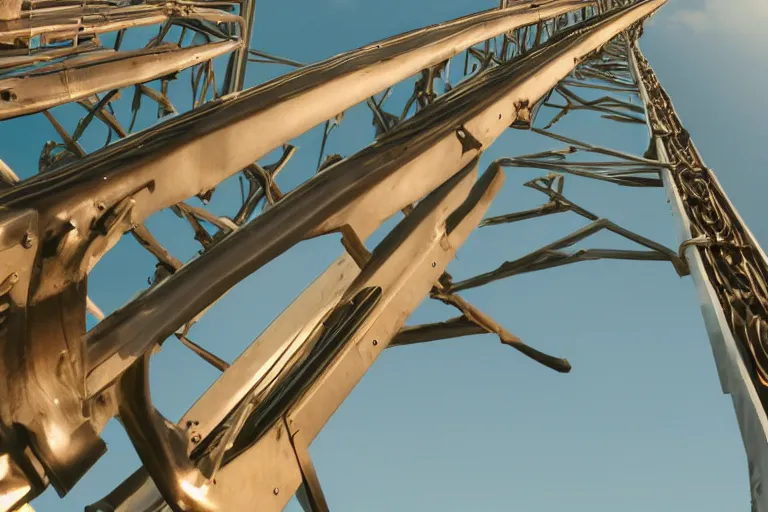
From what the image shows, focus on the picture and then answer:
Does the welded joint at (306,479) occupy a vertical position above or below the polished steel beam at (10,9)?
A: below

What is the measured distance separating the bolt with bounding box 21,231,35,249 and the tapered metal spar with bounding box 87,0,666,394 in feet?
0.56

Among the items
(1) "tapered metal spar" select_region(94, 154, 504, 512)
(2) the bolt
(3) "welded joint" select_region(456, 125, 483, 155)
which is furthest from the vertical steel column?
(2) the bolt

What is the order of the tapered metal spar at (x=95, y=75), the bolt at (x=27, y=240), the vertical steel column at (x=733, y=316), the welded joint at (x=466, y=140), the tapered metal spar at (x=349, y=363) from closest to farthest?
the bolt at (x=27, y=240)
the tapered metal spar at (x=349, y=363)
the vertical steel column at (x=733, y=316)
the welded joint at (x=466, y=140)
the tapered metal spar at (x=95, y=75)

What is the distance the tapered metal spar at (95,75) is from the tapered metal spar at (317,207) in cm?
154

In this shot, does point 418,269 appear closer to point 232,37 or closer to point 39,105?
point 39,105

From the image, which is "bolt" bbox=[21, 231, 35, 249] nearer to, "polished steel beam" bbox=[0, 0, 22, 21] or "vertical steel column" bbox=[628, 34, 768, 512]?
"vertical steel column" bbox=[628, 34, 768, 512]

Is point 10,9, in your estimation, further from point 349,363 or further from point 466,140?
point 349,363

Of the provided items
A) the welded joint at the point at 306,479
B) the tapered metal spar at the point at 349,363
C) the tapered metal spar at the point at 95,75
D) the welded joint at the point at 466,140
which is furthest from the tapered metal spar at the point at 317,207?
the tapered metal spar at the point at 95,75

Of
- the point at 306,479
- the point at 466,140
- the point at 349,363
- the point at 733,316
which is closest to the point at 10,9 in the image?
the point at 466,140

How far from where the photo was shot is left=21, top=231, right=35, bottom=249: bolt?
92cm

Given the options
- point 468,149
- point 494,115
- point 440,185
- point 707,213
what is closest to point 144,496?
point 440,185

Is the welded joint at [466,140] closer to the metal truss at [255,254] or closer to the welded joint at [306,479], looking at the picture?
the metal truss at [255,254]

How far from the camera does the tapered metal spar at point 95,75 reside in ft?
9.23

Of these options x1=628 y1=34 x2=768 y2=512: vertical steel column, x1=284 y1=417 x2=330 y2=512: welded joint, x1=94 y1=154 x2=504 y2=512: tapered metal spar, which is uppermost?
x1=94 y1=154 x2=504 y2=512: tapered metal spar
